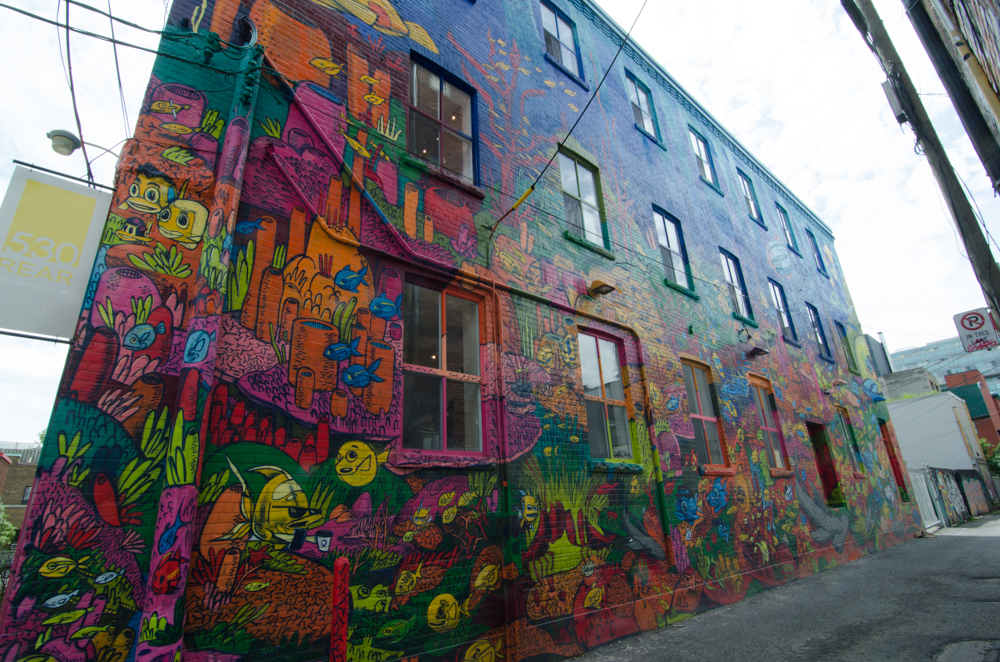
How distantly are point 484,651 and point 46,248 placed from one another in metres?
4.99

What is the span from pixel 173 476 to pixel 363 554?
62.7 inches

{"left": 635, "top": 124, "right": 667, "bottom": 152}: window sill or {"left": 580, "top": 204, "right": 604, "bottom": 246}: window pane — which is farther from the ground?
{"left": 635, "top": 124, "right": 667, "bottom": 152}: window sill

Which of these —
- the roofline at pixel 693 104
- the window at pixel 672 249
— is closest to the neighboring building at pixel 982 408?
the roofline at pixel 693 104

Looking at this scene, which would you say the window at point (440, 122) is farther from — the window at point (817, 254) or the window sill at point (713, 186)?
the window at point (817, 254)

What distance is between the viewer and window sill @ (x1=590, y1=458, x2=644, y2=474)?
6109 millimetres

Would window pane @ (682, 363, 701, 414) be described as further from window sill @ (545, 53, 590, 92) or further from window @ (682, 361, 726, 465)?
window sill @ (545, 53, 590, 92)

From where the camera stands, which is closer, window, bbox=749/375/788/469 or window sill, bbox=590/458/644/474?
window sill, bbox=590/458/644/474

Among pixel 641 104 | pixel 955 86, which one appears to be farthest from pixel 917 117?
pixel 641 104

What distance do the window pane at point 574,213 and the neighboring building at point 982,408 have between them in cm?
4273

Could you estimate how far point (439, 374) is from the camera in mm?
5172

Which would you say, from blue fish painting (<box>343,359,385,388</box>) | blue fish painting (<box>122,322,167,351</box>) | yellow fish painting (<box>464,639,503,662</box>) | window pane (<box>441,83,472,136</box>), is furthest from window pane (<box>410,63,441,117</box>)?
yellow fish painting (<box>464,639,503,662</box>)

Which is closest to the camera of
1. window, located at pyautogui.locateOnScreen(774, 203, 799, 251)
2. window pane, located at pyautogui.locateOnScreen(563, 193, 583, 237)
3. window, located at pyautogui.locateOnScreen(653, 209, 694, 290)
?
window pane, located at pyautogui.locateOnScreen(563, 193, 583, 237)

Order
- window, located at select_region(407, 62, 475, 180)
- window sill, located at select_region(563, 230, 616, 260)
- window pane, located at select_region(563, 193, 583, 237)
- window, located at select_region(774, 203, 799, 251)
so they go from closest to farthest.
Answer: window, located at select_region(407, 62, 475, 180)
window sill, located at select_region(563, 230, 616, 260)
window pane, located at select_region(563, 193, 583, 237)
window, located at select_region(774, 203, 799, 251)

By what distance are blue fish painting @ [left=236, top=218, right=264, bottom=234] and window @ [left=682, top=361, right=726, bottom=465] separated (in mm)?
7225
